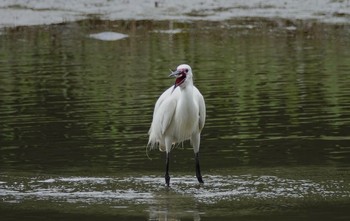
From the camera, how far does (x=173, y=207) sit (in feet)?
39.4

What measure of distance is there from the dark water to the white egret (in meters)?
0.45

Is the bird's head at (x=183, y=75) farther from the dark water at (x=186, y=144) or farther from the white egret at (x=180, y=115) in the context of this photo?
the dark water at (x=186, y=144)

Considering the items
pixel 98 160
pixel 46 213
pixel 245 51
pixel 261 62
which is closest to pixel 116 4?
pixel 245 51

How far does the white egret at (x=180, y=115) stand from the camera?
13.3m

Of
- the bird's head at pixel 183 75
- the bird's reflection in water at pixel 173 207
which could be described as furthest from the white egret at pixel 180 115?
the bird's reflection in water at pixel 173 207

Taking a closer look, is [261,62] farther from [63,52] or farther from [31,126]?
[31,126]

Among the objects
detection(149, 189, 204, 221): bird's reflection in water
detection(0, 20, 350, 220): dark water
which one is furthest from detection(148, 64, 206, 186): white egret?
detection(149, 189, 204, 221): bird's reflection in water

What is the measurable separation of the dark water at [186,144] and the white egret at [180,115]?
17.7 inches

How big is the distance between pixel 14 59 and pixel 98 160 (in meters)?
13.6

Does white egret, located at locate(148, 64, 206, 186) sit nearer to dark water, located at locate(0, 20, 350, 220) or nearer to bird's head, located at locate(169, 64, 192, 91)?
bird's head, located at locate(169, 64, 192, 91)

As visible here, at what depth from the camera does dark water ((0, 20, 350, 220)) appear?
12195 millimetres

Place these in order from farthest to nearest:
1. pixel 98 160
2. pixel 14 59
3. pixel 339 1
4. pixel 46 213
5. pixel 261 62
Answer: pixel 339 1, pixel 14 59, pixel 261 62, pixel 98 160, pixel 46 213

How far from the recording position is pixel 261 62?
26094 millimetres

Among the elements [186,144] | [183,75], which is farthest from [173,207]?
[186,144]
